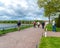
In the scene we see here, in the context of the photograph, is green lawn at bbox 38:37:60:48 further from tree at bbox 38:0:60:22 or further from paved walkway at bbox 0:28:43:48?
tree at bbox 38:0:60:22

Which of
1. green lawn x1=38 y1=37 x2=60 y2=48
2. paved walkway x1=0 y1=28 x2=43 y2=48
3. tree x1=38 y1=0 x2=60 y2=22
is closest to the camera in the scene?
green lawn x1=38 y1=37 x2=60 y2=48

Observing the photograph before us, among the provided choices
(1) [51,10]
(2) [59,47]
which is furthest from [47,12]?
(2) [59,47]

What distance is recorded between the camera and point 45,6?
48.5 m

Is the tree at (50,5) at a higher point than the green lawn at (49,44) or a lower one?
higher

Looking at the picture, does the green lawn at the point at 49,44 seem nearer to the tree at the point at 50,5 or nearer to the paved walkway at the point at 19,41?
the paved walkway at the point at 19,41

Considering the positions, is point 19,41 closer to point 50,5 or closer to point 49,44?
point 49,44

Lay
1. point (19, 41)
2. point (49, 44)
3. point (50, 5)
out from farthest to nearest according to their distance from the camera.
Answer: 1. point (50, 5)
2. point (19, 41)
3. point (49, 44)

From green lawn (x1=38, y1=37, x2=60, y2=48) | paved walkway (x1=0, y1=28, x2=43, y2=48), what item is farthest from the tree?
green lawn (x1=38, y1=37, x2=60, y2=48)

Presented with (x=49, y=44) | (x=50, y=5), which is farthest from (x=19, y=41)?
(x=50, y=5)

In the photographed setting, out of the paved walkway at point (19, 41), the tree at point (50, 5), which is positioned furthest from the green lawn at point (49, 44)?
the tree at point (50, 5)

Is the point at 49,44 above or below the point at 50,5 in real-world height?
below

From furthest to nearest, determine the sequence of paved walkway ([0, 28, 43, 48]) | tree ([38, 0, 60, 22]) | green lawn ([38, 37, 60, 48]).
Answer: tree ([38, 0, 60, 22]), paved walkway ([0, 28, 43, 48]), green lawn ([38, 37, 60, 48])

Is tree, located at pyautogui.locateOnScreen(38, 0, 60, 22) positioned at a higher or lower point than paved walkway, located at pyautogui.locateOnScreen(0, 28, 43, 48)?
higher

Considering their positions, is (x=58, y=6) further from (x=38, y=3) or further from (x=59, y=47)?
(x=59, y=47)
